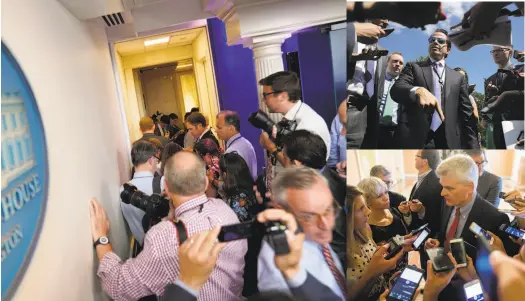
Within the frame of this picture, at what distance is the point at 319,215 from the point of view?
1.48 m

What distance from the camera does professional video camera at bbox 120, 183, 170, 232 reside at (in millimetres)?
1607

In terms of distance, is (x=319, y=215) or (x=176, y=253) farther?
(x=319, y=215)

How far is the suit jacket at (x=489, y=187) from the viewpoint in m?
1.47

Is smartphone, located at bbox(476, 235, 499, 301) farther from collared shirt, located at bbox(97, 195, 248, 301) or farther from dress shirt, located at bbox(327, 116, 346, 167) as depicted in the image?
collared shirt, located at bbox(97, 195, 248, 301)

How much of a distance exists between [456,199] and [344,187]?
0.43 m

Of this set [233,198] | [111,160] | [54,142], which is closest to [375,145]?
[233,198]

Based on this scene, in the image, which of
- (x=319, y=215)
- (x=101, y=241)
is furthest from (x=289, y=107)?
(x=101, y=241)

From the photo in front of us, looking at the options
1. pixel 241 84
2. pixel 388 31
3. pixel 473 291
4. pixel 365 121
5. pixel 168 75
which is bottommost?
pixel 473 291

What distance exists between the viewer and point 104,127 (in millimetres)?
2023

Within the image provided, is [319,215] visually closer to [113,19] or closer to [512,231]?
[512,231]

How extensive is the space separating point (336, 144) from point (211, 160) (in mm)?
671

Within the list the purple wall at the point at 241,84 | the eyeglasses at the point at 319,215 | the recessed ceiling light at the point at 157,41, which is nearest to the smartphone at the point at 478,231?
the eyeglasses at the point at 319,215

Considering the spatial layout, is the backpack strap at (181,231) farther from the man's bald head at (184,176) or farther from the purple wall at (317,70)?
the purple wall at (317,70)

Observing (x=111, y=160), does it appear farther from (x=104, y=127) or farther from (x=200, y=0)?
(x=200, y=0)
